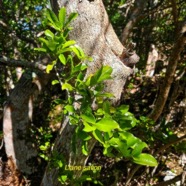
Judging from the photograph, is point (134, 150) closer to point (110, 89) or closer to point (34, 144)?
point (110, 89)

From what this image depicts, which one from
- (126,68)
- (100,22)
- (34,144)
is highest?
(100,22)

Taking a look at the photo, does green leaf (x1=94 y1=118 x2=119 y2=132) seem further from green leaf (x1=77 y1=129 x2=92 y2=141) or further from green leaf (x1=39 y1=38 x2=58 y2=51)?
green leaf (x1=39 y1=38 x2=58 y2=51)

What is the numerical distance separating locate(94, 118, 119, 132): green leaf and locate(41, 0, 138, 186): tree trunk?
466 mm

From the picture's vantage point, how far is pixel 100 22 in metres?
1.73

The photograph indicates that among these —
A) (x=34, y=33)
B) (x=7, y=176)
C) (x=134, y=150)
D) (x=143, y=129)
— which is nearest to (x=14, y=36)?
(x=34, y=33)

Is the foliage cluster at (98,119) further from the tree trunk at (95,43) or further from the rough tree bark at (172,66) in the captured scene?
the rough tree bark at (172,66)

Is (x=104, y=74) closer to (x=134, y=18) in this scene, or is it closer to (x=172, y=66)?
(x=172, y=66)

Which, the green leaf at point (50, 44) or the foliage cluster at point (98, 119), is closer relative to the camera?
the foliage cluster at point (98, 119)

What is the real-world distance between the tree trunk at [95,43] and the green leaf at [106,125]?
0.47 m

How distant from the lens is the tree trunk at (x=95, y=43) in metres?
1.69

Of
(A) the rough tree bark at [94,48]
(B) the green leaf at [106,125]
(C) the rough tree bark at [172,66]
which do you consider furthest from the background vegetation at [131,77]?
(B) the green leaf at [106,125]

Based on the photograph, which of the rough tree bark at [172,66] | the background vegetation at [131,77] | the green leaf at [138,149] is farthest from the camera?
the background vegetation at [131,77]

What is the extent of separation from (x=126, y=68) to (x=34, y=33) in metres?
3.73

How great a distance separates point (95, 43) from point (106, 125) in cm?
66
